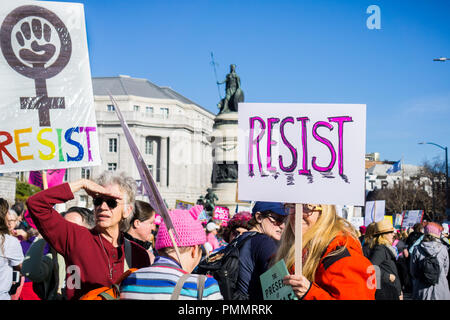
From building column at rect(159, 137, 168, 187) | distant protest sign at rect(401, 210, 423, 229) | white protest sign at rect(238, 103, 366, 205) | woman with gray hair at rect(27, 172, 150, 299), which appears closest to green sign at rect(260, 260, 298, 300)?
white protest sign at rect(238, 103, 366, 205)

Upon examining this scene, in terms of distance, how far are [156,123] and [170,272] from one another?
244 feet

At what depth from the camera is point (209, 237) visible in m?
11.0

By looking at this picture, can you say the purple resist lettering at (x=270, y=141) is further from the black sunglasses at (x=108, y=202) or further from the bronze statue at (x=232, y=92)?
the bronze statue at (x=232, y=92)

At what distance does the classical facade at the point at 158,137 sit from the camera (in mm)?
73812

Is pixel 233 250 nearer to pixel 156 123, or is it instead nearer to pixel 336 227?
pixel 336 227

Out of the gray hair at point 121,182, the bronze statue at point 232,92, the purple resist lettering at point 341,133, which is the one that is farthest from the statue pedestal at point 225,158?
the purple resist lettering at point 341,133

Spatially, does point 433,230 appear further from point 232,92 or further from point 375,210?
point 232,92

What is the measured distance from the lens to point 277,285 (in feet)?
9.45

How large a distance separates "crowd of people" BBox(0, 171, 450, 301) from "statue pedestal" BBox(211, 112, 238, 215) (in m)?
24.2

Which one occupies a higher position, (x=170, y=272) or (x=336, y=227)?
(x=336, y=227)

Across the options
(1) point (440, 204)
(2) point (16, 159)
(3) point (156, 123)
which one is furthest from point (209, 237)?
(3) point (156, 123)

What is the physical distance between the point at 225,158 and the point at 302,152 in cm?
2701

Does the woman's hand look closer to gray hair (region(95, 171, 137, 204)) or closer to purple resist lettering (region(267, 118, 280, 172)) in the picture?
purple resist lettering (region(267, 118, 280, 172))

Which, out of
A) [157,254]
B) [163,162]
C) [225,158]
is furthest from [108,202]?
[163,162]
